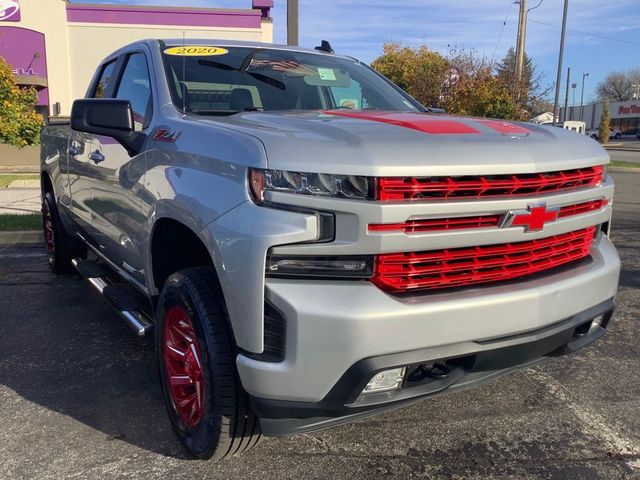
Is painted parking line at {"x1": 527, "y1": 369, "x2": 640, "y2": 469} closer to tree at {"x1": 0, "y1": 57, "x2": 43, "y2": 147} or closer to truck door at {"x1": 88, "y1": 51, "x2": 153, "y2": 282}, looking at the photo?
truck door at {"x1": 88, "y1": 51, "x2": 153, "y2": 282}

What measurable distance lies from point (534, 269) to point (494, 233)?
355 millimetres

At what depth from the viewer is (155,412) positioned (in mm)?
3150

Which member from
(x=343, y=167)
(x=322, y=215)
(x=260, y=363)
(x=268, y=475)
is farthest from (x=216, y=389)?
(x=343, y=167)

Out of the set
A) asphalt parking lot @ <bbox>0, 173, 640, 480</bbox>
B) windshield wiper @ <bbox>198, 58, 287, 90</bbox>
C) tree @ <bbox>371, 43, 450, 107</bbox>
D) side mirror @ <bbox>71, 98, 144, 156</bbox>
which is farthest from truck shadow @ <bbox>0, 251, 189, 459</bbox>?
tree @ <bbox>371, 43, 450, 107</bbox>

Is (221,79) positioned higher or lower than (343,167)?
higher

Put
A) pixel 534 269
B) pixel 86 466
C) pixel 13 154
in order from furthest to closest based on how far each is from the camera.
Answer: pixel 13 154, pixel 86 466, pixel 534 269

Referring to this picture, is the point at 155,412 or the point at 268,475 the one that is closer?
the point at 268,475

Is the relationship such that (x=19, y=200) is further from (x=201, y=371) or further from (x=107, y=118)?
(x=201, y=371)

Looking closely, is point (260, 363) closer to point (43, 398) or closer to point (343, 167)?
point (343, 167)

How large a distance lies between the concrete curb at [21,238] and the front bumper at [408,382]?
21.1 feet

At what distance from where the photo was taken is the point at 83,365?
375 cm

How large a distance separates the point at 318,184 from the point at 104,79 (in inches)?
122

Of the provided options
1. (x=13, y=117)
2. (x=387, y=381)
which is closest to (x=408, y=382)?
(x=387, y=381)

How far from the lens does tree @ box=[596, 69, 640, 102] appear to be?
352 feet
